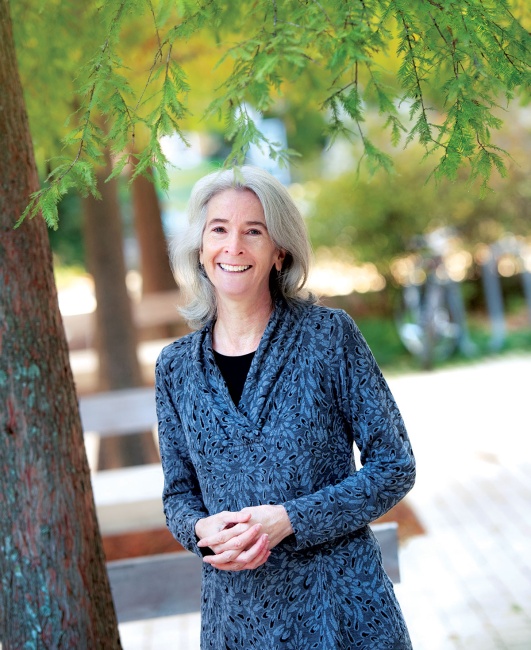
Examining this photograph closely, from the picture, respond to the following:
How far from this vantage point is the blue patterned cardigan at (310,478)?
8.07 feet

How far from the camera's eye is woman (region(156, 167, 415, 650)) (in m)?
2.44

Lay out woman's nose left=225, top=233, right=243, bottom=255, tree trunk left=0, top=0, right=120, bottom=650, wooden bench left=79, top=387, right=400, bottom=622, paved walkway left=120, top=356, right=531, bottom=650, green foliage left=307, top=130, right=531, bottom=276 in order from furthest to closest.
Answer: green foliage left=307, top=130, right=531, bottom=276, paved walkway left=120, top=356, right=531, bottom=650, wooden bench left=79, top=387, right=400, bottom=622, tree trunk left=0, top=0, right=120, bottom=650, woman's nose left=225, top=233, right=243, bottom=255

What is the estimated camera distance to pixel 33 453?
309 cm

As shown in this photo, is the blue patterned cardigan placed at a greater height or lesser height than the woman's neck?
lesser

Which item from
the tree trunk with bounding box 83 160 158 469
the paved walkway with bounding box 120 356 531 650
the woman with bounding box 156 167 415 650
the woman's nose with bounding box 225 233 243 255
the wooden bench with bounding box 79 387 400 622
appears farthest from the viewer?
the tree trunk with bounding box 83 160 158 469

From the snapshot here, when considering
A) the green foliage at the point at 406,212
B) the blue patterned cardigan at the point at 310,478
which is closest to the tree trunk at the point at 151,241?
the green foliage at the point at 406,212

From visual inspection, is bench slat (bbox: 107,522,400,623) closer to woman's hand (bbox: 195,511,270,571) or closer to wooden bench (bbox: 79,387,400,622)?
wooden bench (bbox: 79,387,400,622)

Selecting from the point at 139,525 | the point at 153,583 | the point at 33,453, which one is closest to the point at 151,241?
the point at 139,525

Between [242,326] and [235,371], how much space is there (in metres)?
0.13

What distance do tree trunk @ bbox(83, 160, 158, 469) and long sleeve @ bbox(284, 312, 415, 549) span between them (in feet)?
19.5

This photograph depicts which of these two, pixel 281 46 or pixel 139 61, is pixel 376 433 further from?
pixel 139 61

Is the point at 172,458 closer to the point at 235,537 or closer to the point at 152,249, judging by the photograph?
the point at 235,537

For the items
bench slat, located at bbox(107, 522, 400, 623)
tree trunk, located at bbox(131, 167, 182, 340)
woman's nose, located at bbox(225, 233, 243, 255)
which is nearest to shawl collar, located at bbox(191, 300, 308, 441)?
woman's nose, located at bbox(225, 233, 243, 255)

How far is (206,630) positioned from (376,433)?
771mm
